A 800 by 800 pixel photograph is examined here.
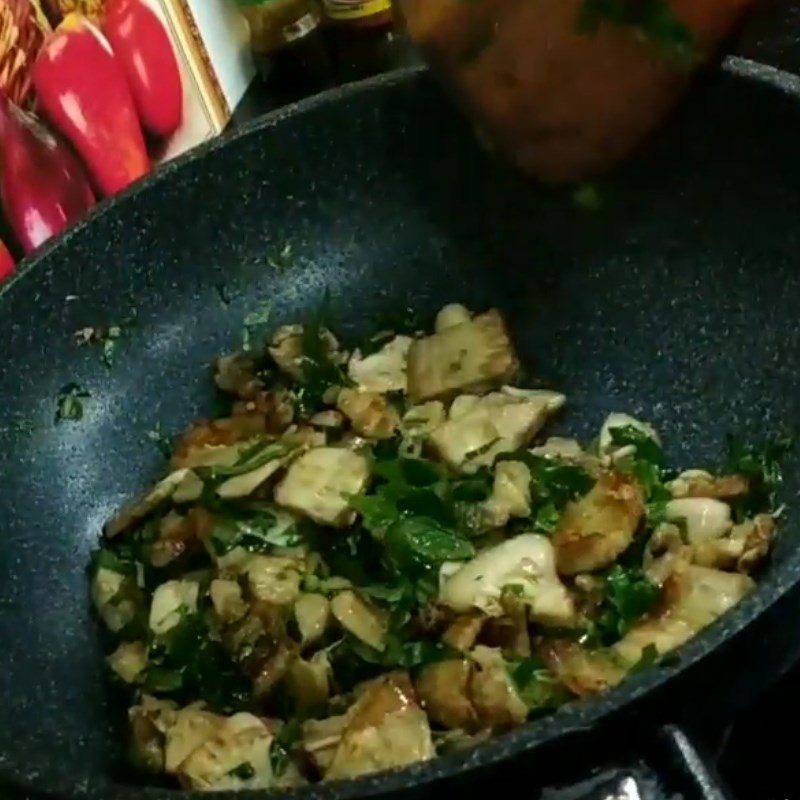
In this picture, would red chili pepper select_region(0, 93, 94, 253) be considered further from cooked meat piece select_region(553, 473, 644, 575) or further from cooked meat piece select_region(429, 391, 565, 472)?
cooked meat piece select_region(553, 473, 644, 575)

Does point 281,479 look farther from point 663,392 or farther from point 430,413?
point 663,392

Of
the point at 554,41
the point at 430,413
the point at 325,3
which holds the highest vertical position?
the point at 554,41

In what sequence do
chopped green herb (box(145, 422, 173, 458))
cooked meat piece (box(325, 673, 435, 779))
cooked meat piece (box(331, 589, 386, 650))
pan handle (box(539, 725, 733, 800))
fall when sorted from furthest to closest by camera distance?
chopped green herb (box(145, 422, 173, 458)) < cooked meat piece (box(331, 589, 386, 650)) < cooked meat piece (box(325, 673, 435, 779)) < pan handle (box(539, 725, 733, 800))

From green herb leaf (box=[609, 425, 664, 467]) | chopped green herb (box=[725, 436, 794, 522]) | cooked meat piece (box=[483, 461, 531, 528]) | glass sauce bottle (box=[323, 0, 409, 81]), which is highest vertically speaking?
glass sauce bottle (box=[323, 0, 409, 81])

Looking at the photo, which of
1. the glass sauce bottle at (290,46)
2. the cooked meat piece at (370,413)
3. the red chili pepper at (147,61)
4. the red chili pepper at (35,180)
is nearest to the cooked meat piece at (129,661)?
the cooked meat piece at (370,413)

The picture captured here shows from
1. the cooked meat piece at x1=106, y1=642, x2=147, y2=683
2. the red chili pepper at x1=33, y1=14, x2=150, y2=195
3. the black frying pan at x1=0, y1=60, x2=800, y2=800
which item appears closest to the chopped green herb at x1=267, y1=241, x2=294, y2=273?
the black frying pan at x1=0, y1=60, x2=800, y2=800

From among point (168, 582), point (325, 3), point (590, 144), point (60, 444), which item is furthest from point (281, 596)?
point (325, 3)
